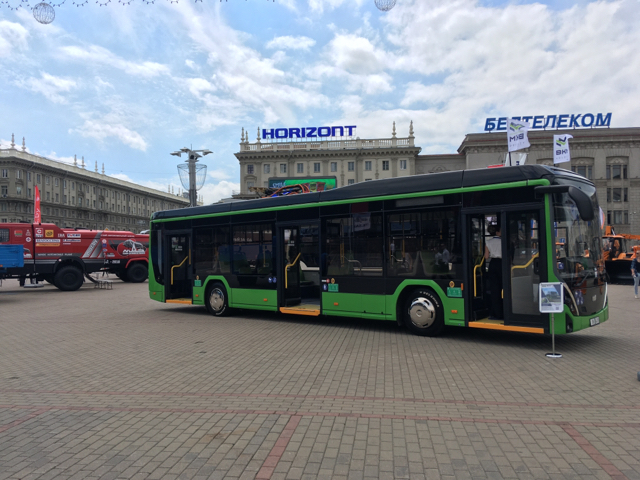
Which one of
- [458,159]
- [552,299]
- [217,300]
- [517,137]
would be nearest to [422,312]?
[552,299]

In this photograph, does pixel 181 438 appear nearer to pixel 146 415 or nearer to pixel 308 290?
pixel 146 415

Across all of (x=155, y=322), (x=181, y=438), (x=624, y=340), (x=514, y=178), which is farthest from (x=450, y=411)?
(x=155, y=322)

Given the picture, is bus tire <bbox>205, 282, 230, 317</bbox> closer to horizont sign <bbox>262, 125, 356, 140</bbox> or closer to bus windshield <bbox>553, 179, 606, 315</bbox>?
bus windshield <bbox>553, 179, 606, 315</bbox>

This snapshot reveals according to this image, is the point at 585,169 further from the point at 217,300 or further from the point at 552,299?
the point at 552,299

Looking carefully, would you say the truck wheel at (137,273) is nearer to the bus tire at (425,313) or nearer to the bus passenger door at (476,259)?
the bus tire at (425,313)

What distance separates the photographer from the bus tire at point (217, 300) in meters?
12.4

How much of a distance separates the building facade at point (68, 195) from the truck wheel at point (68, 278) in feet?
212

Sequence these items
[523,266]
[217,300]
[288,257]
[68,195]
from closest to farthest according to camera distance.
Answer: [523,266] < [288,257] < [217,300] < [68,195]

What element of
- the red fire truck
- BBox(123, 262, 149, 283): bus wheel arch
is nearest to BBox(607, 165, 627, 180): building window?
BBox(123, 262, 149, 283): bus wheel arch

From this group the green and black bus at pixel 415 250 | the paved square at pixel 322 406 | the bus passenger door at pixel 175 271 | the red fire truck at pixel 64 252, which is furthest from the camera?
the red fire truck at pixel 64 252

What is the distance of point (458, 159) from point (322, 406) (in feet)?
245

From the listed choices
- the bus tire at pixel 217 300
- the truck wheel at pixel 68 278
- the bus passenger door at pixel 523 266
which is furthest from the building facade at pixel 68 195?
the bus passenger door at pixel 523 266

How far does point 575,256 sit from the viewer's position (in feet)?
24.8

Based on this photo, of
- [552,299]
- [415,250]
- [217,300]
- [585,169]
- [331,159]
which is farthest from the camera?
[331,159]
